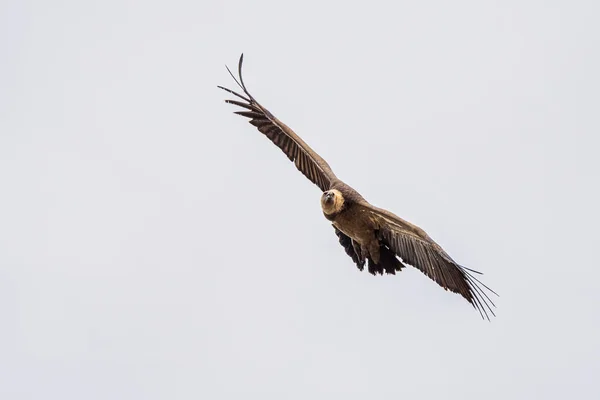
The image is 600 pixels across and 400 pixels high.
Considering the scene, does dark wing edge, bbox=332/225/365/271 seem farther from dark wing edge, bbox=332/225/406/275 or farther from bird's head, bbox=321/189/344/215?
bird's head, bbox=321/189/344/215

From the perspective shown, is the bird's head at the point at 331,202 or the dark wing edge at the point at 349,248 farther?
the dark wing edge at the point at 349,248

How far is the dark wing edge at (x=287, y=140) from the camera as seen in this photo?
25.4m

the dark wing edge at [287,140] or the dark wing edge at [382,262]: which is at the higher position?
the dark wing edge at [287,140]

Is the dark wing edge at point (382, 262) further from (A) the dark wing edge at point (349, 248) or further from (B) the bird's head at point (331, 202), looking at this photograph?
(B) the bird's head at point (331, 202)

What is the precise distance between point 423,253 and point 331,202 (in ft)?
5.77

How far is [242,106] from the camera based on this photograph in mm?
25828

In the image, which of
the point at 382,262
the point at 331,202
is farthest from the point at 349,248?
the point at 331,202

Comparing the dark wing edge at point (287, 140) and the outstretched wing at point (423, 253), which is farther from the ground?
the dark wing edge at point (287, 140)

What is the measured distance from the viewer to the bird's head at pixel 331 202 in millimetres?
23656

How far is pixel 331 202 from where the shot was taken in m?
23.7

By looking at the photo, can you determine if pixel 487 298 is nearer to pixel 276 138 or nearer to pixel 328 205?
pixel 328 205

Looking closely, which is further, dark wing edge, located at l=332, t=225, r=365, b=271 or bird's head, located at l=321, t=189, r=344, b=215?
dark wing edge, located at l=332, t=225, r=365, b=271

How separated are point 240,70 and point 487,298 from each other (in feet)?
19.6

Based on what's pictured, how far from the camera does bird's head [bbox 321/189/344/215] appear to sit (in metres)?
23.7
